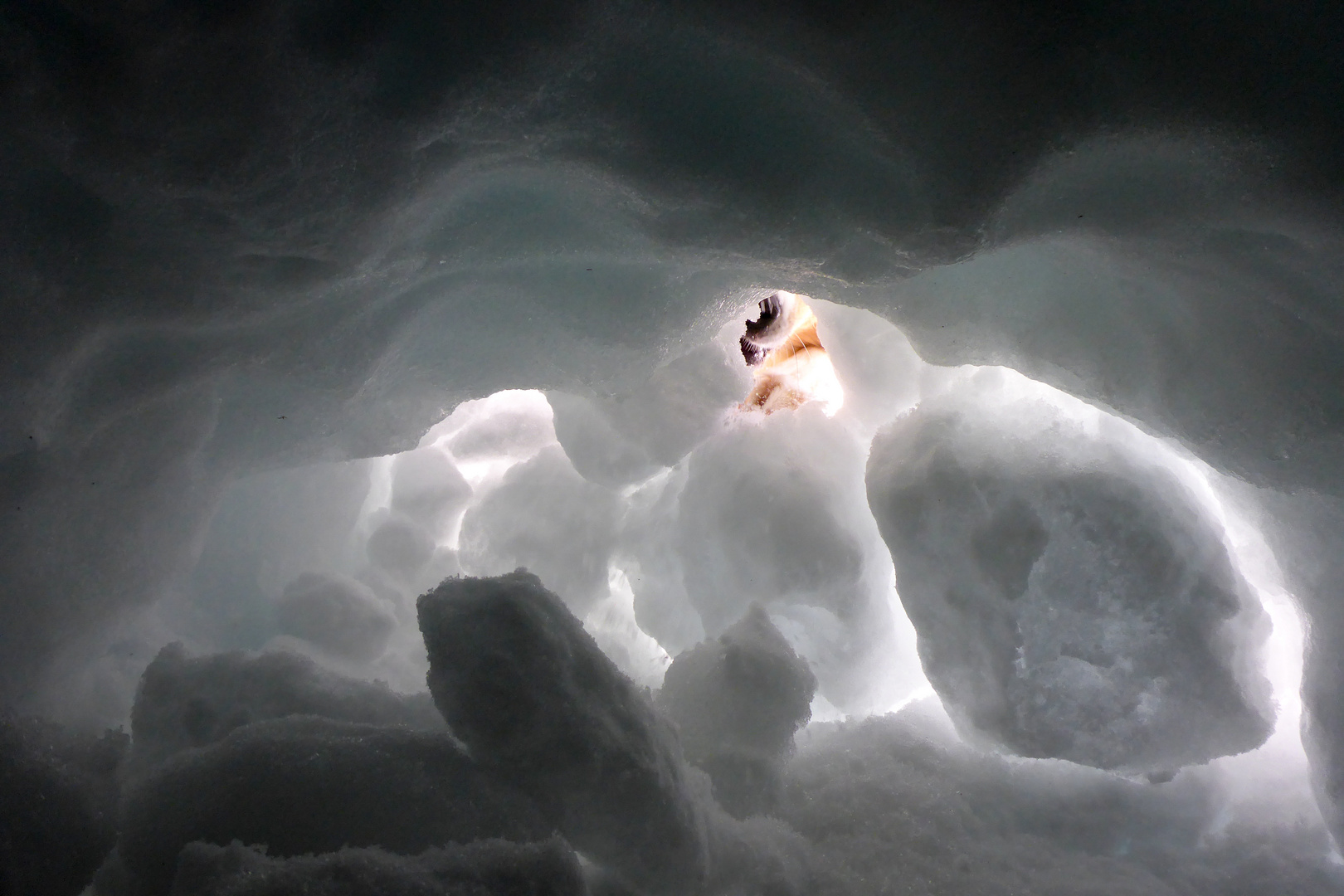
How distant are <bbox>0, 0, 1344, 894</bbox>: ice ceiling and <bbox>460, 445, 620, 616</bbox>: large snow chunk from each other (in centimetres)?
100

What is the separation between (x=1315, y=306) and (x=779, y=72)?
1706 millimetres

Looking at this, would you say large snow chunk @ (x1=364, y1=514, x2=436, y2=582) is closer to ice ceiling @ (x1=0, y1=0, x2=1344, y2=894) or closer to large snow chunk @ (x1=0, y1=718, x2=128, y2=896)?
ice ceiling @ (x1=0, y1=0, x2=1344, y2=894)

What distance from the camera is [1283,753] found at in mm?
3387

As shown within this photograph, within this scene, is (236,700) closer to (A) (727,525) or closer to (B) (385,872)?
(B) (385,872)

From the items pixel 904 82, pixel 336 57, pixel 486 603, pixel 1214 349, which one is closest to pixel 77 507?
pixel 486 603

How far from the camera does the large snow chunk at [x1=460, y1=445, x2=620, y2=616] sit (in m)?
5.30

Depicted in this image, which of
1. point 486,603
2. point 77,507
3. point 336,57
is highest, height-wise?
point 336,57

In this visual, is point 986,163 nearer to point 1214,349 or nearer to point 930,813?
point 1214,349

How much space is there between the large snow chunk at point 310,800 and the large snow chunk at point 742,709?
1.16m

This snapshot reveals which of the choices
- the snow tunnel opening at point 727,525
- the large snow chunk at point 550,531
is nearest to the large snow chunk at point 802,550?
the snow tunnel opening at point 727,525

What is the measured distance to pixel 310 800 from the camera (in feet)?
6.07

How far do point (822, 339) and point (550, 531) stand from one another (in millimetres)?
2552

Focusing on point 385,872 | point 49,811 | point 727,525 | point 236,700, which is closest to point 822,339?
point 727,525

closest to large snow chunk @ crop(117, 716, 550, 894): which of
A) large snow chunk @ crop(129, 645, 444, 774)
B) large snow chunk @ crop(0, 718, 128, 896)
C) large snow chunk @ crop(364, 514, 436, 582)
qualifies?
large snow chunk @ crop(0, 718, 128, 896)
